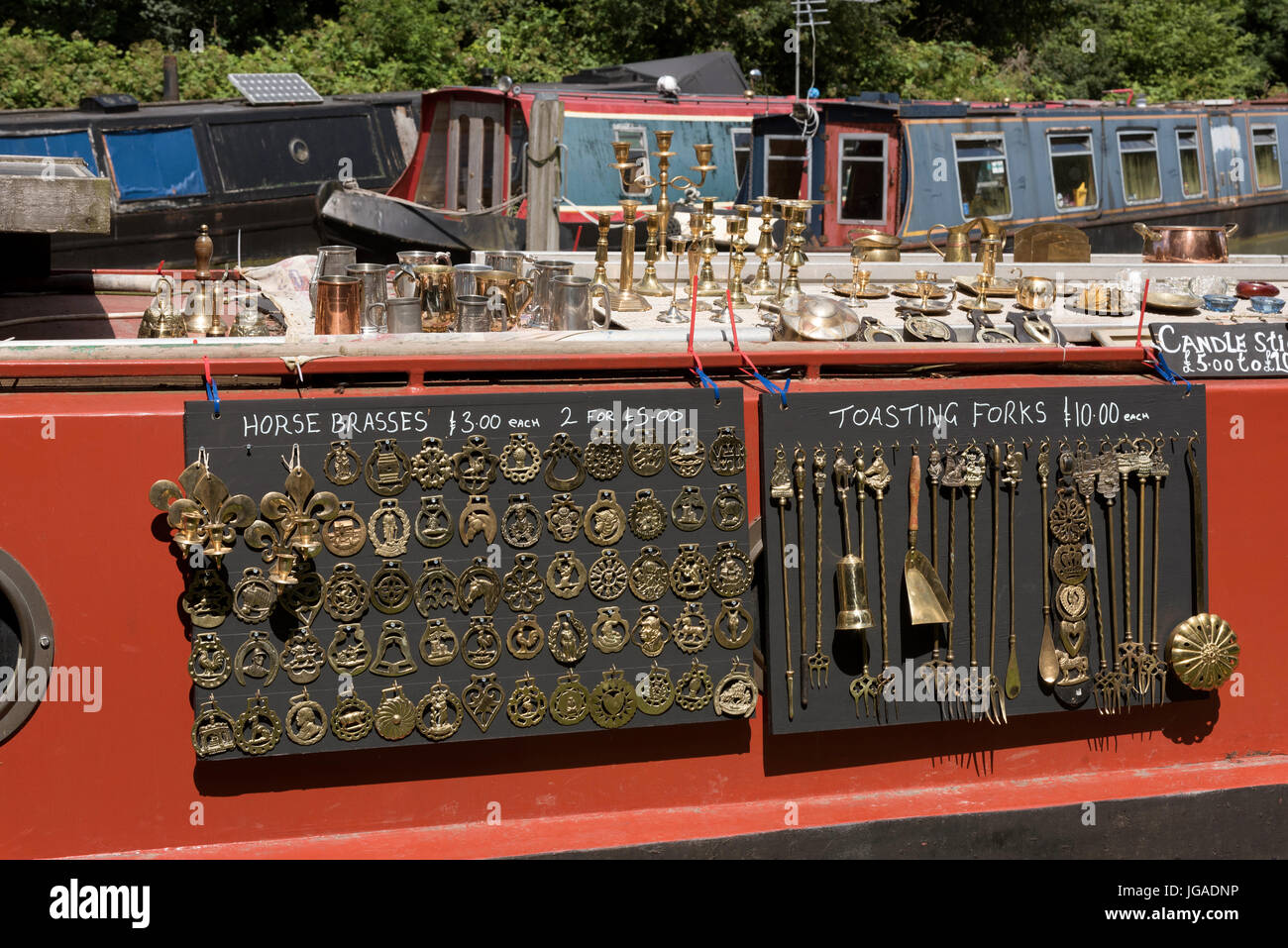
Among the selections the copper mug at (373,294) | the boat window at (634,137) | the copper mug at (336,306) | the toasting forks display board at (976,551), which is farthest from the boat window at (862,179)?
the copper mug at (336,306)

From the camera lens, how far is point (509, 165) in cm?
1432

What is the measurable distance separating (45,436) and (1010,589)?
312 cm

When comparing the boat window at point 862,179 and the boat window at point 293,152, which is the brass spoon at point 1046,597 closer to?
the boat window at point 862,179

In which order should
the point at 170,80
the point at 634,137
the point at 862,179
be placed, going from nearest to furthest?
the point at 862,179 → the point at 634,137 → the point at 170,80

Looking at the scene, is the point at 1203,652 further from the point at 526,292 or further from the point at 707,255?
the point at 526,292

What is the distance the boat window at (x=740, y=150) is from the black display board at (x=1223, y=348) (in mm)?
10087

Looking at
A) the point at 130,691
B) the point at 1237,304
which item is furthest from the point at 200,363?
the point at 1237,304

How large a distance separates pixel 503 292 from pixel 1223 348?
8.66 feet

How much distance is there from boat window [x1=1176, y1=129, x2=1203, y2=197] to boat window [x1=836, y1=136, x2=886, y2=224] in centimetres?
451

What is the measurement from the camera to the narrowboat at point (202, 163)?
14227 mm

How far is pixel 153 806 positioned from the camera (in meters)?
4.27

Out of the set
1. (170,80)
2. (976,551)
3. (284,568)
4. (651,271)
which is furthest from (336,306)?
(170,80)
